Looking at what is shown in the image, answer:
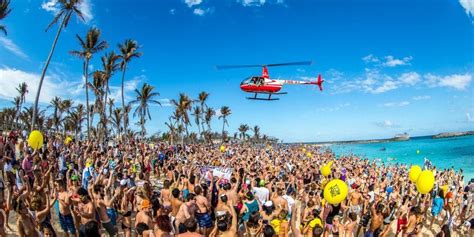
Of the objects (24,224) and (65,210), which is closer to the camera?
(24,224)

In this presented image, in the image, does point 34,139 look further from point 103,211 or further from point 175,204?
point 175,204

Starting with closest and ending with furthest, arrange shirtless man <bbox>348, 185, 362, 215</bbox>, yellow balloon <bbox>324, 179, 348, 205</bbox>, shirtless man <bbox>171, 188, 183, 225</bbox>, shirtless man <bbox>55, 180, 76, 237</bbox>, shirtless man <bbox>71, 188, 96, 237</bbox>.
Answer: shirtless man <bbox>71, 188, 96, 237</bbox>, yellow balloon <bbox>324, 179, 348, 205</bbox>, shirtless man <bbox>55, 180, 76, 237</bbox>, shirtless man <bbox>171, 188, 183, 225</bbox>, shirtless man <bbox>348, 185, 362, 215</bbox>

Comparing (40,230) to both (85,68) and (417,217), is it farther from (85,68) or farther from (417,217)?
(85,68)

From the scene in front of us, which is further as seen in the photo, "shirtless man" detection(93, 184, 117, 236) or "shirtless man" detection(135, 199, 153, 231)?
"shirtless man" detection(93, 184, 117, 236)

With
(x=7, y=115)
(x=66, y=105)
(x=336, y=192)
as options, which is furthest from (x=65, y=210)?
(x=7, y=115)

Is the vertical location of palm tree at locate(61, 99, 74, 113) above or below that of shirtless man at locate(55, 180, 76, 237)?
above

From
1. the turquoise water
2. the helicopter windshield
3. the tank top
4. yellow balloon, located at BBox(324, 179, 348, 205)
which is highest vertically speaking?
the helicopter windshield

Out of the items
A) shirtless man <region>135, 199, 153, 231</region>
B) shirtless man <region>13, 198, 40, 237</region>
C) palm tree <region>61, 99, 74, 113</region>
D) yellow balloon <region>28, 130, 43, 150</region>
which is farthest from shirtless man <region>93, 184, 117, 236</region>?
palm tree <region>61, 99, 74, 113</region>

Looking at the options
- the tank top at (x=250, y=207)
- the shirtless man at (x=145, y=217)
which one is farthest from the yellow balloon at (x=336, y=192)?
the shirtless man at (x=145, y=217)

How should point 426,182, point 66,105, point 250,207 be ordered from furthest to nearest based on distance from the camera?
point 66,105 → point 426,182 → point 250,207

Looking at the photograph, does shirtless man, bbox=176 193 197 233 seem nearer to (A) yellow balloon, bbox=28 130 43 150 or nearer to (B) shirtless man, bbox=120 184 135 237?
(B) shirtless man, bbox=120 184 135 237

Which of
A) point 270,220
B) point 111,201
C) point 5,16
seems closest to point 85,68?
point 5,16
